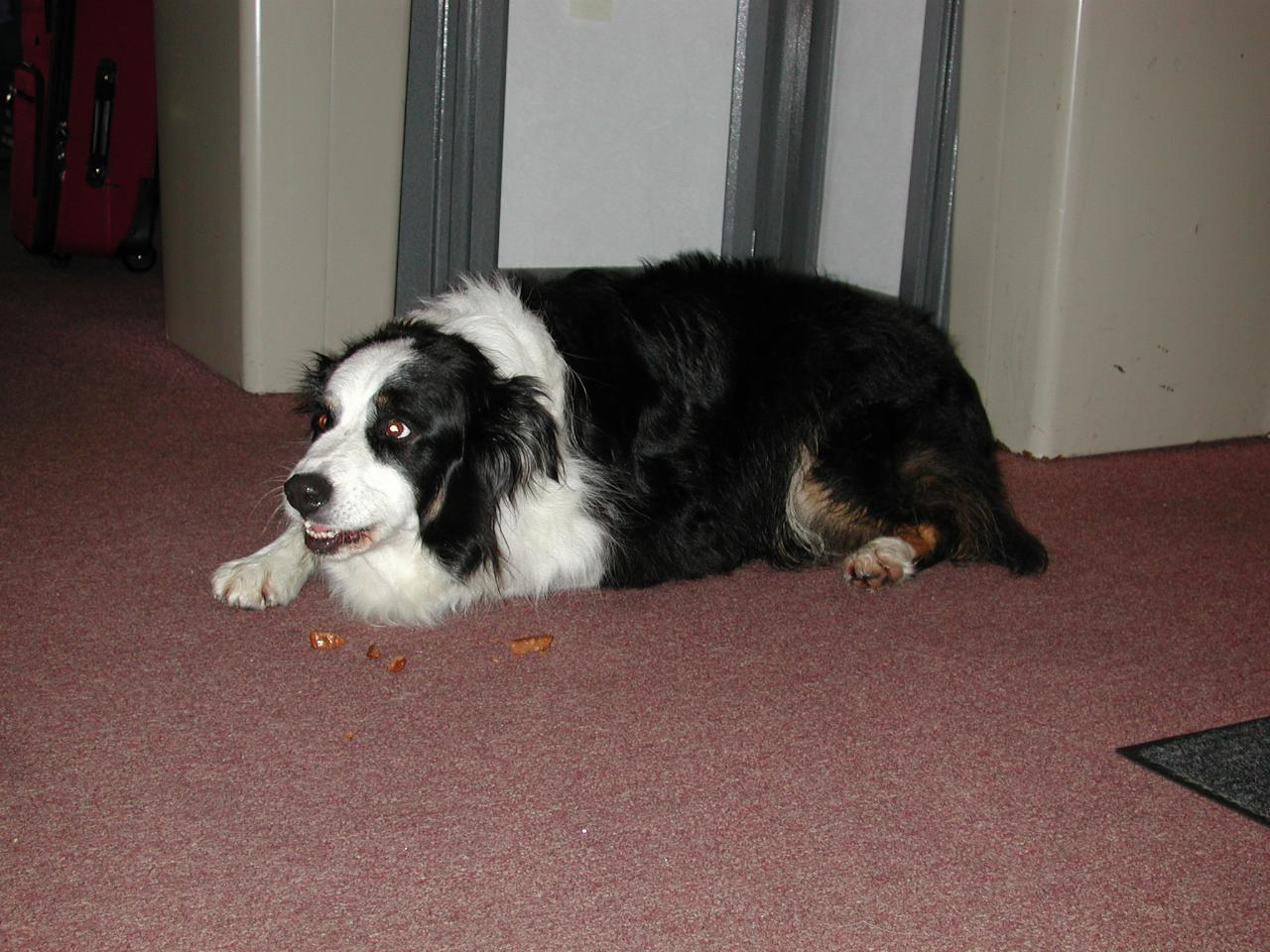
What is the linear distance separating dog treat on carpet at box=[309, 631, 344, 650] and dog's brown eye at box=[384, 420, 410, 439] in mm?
345

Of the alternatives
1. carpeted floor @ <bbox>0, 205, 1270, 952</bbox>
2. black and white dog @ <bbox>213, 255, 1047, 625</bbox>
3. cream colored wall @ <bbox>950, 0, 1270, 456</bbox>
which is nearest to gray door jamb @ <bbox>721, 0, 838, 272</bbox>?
cream colored wall @ <bbox>950, 0, 1270, 456</bbox>

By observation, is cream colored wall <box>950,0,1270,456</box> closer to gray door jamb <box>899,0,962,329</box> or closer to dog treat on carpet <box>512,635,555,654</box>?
gray door jamb <box>899,0,962,329</box>

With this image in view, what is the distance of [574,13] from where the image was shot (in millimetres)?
3703

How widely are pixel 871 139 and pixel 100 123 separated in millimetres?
2972

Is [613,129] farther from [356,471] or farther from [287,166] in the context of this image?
[356,471]

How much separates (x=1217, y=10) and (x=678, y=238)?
1.66 metres

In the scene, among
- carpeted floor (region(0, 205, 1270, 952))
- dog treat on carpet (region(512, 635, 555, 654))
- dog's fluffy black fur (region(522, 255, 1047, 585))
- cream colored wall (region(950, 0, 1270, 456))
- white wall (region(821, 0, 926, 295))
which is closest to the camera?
carpeted floor (region(0, 205, 1270, 952))

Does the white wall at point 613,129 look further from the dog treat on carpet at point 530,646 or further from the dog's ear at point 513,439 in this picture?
the dog treat on carpet at point 530,646

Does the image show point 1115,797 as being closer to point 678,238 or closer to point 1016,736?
point 1016,736

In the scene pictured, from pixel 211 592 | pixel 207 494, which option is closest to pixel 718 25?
pixel 207 494

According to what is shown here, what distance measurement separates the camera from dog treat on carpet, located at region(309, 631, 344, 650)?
2074 millimetres

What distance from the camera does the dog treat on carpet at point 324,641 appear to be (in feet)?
6.81

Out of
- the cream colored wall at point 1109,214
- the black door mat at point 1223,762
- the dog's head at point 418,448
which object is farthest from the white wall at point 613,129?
the black door mat at point 1223,762

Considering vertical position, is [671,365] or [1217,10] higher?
[1217,10]
